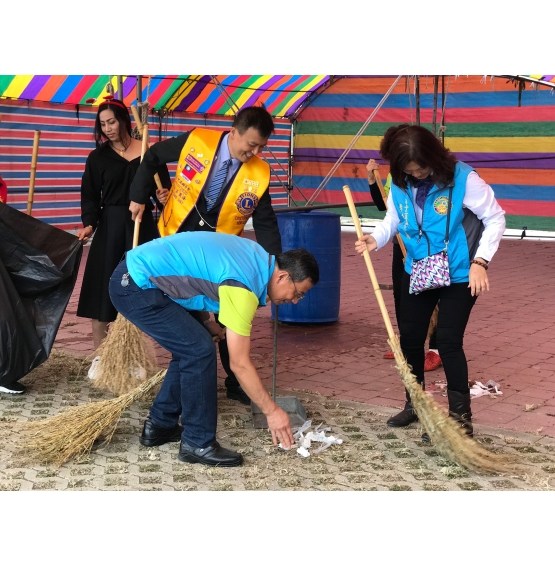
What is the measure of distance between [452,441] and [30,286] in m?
2.69

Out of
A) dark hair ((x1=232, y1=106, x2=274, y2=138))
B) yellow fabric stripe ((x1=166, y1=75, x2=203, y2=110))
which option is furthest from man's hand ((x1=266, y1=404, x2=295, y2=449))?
yellow fabric stripe ((x1=166, y1=75, x2=203, y2=110))

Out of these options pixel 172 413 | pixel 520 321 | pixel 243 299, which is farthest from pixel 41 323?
pixel 520 321

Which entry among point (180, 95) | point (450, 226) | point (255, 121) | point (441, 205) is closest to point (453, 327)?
point (450, 226)

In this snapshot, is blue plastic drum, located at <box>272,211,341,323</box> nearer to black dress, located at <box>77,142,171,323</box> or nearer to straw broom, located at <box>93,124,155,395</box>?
black dress, located at <box>77,142,171,323</box>

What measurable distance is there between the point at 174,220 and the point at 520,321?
3.87 m

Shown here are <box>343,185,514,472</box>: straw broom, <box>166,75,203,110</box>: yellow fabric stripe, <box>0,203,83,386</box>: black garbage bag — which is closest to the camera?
<box>343,185,514,472</box>: straw broom

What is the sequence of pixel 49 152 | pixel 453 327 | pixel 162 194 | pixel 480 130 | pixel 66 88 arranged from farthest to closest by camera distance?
pixel 480 130, pixel 49 152, pixel 66 88, pixel 162 194, pixel 453 327

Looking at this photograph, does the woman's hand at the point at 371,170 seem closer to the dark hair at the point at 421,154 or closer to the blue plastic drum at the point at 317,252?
the dark hair at the point at 421,154

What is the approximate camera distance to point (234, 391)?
4707 millimetres

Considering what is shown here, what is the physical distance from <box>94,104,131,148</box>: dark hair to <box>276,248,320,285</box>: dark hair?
198 cm

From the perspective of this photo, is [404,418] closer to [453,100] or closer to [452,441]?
[452,441]

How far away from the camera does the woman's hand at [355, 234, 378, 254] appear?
3.82 m

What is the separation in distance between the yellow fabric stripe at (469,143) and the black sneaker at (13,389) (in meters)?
10.7

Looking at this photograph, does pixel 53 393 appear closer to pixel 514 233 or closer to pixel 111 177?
pixel 111 177
